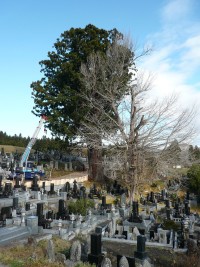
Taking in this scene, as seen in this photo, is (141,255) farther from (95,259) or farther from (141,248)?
(95,259)

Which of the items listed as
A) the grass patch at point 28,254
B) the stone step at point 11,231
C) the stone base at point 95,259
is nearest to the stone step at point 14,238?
the stone step at point 11,231

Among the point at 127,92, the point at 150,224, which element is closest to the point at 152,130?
the point at 127,92

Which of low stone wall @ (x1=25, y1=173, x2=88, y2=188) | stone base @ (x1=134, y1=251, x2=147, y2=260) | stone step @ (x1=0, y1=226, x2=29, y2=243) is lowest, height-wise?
A: stone base @ (x1=134, y1=251, x2=147, y2=260)

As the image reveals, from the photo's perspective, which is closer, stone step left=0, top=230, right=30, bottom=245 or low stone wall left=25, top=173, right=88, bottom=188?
stone step left=0, top=230, right=30, bottom=245

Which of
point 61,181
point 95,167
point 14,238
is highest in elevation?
point 95,167

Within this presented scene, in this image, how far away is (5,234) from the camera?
36.0ft

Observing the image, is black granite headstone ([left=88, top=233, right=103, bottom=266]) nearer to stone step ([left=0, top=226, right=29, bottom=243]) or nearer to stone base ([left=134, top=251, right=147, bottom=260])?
stone base ([left=134, top=251, right=147, bottom=260])

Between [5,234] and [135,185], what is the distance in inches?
482

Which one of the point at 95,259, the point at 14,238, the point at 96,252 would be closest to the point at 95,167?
the point at 14,238

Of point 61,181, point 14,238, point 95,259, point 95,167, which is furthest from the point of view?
point 95,167

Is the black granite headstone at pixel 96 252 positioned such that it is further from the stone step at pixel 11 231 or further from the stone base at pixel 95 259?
the stone step at pixel 11 231

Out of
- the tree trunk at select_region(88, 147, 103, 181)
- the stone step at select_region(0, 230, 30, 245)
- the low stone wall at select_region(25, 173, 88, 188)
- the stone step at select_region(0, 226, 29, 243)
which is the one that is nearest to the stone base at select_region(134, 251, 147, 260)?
the stone step at select_region(0, 230, 30, 245)

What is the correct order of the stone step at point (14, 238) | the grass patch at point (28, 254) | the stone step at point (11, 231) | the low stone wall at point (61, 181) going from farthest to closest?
the low stone wall at point (61, 181) → the stone step at point (11, 231) → the stone step at point (14, 238) → the grass patch at point (28, 254)

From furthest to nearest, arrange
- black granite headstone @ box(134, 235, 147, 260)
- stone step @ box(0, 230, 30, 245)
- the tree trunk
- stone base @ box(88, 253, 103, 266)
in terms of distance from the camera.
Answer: the tree trunk → stone step @ box(0, 230, 30, 245) → black granite headstone @ box(134, 235, 147, 260) → stone base @ box(88, 253, 103, 266)
